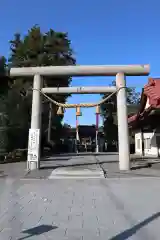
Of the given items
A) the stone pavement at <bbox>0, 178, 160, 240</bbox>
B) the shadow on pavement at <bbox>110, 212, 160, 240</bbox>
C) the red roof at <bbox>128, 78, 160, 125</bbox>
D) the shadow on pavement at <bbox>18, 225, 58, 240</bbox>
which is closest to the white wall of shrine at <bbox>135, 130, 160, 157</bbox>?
the red roof at <bbox>128, 78, 160, 125</bbox>

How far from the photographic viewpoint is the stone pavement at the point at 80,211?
609cm

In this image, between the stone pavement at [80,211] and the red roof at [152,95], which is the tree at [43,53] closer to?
→ the red roof at [152,95]

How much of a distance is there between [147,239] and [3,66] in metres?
21.7

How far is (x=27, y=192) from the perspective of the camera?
1091 cm

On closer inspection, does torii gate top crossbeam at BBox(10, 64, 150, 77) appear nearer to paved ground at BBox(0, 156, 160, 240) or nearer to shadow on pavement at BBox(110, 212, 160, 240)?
paved ground at BBox(0, 156, 160, 240)

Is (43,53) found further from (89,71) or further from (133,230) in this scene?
(133,230)

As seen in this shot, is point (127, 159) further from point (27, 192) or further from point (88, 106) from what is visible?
point (27, 192)

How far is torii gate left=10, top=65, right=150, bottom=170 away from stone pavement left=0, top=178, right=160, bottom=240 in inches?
177

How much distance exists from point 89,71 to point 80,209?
10802mm

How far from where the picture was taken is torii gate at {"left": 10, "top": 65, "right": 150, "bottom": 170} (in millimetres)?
17391

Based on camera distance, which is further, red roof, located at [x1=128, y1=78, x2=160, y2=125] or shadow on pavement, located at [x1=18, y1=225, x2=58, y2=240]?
red roof, located at [x1=128, y1=78, x2=160, y2=125]

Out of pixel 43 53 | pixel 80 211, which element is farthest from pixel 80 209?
pixel 43 53

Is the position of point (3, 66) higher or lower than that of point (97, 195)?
higher

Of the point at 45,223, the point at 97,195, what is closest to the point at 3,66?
the point at 97,195
